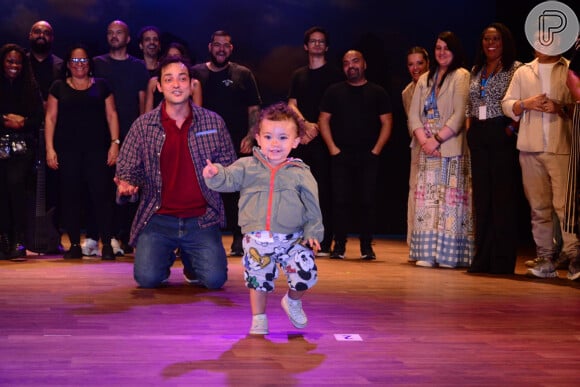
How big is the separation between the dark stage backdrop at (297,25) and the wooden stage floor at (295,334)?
3.88 m

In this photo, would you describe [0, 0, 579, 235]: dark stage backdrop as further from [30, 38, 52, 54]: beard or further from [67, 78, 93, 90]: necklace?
[67, 78, 93, 90]: necklace

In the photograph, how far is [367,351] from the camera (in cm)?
340

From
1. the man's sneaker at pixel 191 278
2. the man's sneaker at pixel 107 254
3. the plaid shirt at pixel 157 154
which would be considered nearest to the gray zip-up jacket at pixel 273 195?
the plaid shirt at pixel 157 154

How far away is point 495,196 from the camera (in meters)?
6.16

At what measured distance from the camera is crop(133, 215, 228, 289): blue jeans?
5.06m

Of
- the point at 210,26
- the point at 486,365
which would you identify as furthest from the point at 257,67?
the point at 486,365

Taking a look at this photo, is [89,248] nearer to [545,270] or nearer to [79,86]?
[79,86]

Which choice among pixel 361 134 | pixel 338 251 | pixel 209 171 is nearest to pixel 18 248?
pixel 338 251

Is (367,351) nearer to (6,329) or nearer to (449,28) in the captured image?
(6,329)

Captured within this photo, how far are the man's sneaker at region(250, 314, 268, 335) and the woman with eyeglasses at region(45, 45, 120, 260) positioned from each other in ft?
10.3

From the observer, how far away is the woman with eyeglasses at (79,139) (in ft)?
21.9

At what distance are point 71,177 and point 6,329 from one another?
10.0 ft

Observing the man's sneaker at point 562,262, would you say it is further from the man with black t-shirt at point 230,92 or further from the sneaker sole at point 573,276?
the man with black t-shirt at point 230,92

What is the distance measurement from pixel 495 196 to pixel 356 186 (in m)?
1.27
